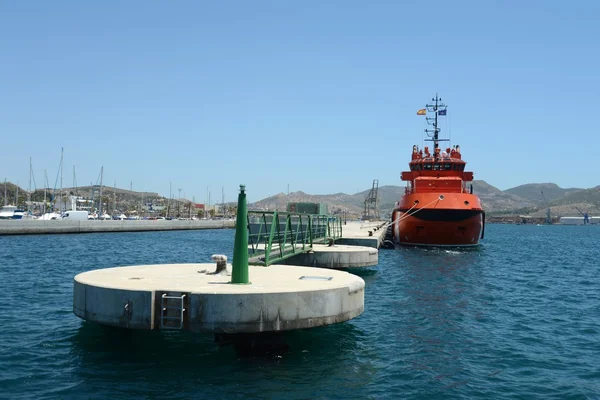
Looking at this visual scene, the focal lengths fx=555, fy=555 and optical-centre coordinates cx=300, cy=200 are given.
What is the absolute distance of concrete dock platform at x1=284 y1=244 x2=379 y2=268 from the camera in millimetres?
27803

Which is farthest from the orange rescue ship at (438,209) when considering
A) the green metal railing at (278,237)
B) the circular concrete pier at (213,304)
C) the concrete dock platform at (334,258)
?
the circular concrete pier at (213,304)

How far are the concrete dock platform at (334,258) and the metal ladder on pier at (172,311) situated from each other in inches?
581

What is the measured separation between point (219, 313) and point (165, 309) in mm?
1238

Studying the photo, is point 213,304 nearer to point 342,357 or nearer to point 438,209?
point 342,357

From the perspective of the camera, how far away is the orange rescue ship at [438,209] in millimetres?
49281

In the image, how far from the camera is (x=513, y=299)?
79.5ft

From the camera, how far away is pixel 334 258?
28531 millimetres

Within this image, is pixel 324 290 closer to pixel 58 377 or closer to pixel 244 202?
pixel 244 202

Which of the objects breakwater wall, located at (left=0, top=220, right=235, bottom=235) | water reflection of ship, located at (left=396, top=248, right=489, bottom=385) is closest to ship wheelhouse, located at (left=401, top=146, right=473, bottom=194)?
water reflection of ship, located at (left=396, top=248, right=489, bottom=385)

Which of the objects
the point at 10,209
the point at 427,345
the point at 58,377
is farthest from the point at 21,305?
the point at 10,209

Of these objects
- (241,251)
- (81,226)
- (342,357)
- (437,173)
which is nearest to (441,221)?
(437,173)

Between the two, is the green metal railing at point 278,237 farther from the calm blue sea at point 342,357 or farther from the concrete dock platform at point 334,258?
the calm blue sea at point 342,357

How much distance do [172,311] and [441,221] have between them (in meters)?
40.5

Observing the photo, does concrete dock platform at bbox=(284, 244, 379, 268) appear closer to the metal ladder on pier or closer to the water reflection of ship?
the water reflection of ship
